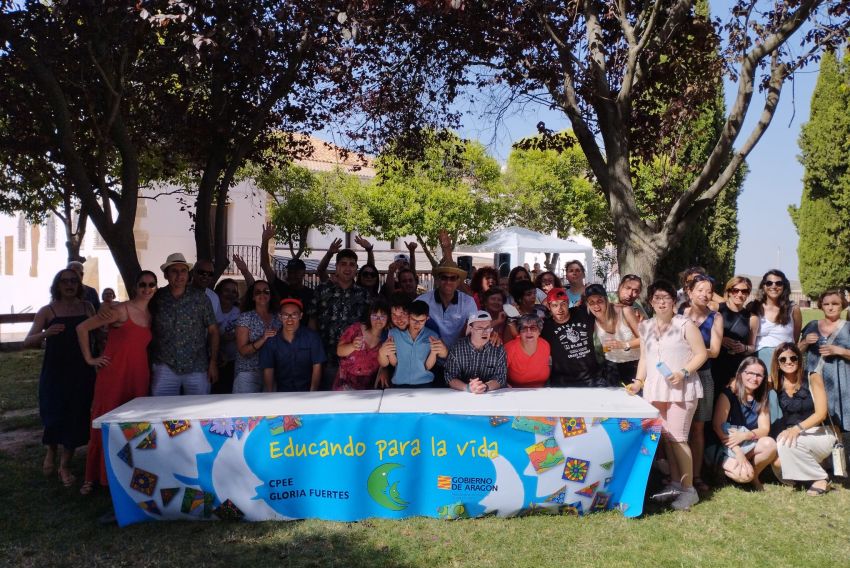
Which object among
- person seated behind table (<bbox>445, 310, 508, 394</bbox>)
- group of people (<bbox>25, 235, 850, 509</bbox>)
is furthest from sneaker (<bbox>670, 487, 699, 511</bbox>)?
person seated behind table (<bbox>445, 310, 508, 394</bbox>)

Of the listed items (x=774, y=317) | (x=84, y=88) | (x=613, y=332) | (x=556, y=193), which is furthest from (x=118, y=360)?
(x=556, y=193)

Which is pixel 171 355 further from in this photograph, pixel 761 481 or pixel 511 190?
pixel 511 190

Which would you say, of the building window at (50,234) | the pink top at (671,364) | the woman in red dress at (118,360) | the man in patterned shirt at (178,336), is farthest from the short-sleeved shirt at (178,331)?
the building window at (50,234)

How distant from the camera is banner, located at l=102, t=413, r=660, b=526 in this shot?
4.86 m

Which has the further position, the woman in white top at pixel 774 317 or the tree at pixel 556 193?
the tree at pixel 556 193

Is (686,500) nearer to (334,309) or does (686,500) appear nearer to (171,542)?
(334,309)

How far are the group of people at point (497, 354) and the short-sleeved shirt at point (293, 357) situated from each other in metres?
0.01

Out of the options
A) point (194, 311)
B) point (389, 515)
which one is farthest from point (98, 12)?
point (389, 515)

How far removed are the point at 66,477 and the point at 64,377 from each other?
767 mm

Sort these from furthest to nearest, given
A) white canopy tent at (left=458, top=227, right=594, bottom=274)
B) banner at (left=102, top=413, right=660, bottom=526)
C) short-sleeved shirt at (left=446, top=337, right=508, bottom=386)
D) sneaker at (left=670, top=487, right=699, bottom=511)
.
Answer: white canopy tent at (left=458, top=227, right=594, bottom=274)
short-sleeved shirt at (left=446, top=337, right=508, bottom=386)
sneaker at (left=670, top=487, right=699, bottom=511)
banner at (left=102, top=413, right=660, bottom=526)

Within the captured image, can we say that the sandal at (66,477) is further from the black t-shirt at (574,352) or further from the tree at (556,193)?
the tree at (556,193)

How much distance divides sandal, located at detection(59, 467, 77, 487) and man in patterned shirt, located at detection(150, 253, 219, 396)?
95 centimetres

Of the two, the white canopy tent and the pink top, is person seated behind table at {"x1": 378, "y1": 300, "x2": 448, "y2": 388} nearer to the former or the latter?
the pink top

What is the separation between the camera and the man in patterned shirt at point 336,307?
6.12 metres
